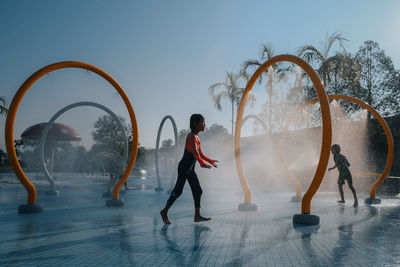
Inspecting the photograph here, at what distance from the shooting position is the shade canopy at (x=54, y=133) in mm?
21453

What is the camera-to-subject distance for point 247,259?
3.95 m

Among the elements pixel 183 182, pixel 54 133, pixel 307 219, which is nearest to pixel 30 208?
pixel 183 182

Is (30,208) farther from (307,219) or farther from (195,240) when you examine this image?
(307,219)

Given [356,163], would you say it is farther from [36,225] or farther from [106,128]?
[106,128]

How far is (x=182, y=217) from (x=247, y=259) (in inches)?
139

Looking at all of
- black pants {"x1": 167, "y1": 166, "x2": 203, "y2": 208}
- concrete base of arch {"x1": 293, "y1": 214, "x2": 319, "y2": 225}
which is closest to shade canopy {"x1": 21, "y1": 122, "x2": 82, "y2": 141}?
black pants {"x1": 167, "y1": 166, "x2": 203, "y2": 208}

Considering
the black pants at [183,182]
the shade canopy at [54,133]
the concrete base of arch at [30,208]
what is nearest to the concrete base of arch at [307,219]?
the black pants at [183,182]

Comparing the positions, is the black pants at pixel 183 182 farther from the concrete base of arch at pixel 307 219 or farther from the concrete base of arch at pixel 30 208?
the concrete base of arch at pixel 30 208

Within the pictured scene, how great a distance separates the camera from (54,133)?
22.0 m

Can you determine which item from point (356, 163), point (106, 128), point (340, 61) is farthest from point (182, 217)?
point (106, 128)

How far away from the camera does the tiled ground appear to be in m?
3.92

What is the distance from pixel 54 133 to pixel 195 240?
19.5m

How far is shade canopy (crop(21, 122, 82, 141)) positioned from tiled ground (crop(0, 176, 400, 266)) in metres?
15.1

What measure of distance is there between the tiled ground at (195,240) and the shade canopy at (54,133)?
1506 centimetres
